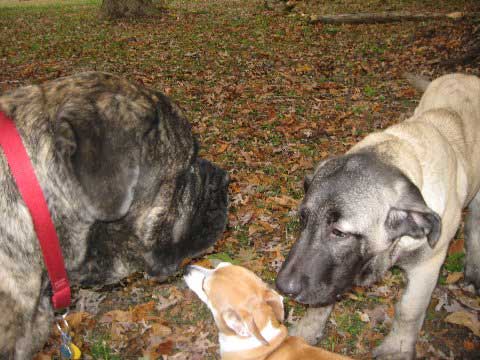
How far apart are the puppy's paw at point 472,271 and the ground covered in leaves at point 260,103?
122 millimetres

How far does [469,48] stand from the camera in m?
10.2

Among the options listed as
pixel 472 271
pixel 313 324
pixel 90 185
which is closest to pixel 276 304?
pixel 313 324

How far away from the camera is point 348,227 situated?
321cm

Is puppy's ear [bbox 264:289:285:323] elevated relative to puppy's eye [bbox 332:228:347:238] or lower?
lower

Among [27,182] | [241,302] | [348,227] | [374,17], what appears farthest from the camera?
[374,17]

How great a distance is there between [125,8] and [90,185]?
19500 millimetres

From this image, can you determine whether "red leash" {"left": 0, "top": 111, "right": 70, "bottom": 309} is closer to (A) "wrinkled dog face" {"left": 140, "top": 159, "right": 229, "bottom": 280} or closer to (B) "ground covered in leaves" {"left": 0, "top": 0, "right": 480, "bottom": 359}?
(A) "wrinkled dog face" {"left": 140, "top": 159, "right": 229, "bottom": 280}

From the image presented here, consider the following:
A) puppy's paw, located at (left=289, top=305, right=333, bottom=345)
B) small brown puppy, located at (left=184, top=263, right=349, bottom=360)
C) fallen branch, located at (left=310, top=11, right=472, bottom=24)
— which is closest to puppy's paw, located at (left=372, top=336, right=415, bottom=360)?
puppy's paw, located at (left=289, top=305, right=333, bottom=345)

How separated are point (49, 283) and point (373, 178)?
2391mm

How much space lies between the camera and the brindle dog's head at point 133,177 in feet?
6.73

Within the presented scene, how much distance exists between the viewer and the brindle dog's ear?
2.00 m

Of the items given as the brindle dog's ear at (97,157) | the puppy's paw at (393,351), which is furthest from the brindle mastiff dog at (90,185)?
the puppy's paw at (393,351)

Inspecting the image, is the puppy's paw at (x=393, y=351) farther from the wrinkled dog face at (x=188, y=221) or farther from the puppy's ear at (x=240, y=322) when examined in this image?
the wrinkled dog face at (x=188, y=221)

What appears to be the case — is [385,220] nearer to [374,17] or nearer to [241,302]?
[241,302]
